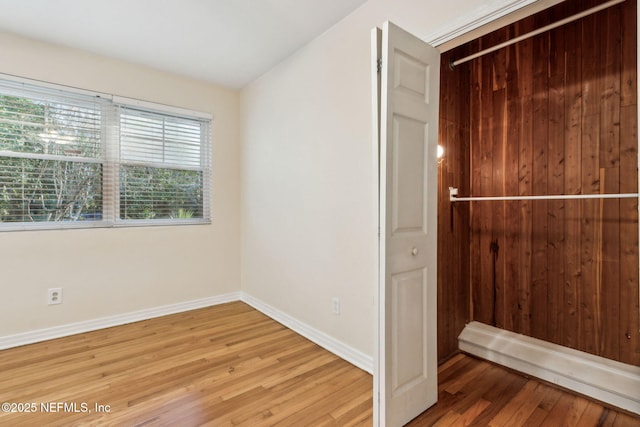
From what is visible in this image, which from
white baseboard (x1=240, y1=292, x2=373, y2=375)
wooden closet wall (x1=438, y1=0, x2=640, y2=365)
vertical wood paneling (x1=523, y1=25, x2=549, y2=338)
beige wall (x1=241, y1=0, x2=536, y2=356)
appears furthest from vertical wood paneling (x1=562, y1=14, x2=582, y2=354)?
white baseboard (x1=240, y1=292, x2=373, y2=375)

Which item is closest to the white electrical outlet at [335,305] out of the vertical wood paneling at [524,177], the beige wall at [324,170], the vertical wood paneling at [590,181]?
the beige wall at [324,170]

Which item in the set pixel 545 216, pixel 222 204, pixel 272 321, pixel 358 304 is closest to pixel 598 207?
pixel 545 216

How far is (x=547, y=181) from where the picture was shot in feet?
7.33

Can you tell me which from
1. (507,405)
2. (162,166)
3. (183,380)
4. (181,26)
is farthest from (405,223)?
(162,166)

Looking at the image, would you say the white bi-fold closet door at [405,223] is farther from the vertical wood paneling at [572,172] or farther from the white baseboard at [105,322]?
the white baseboard at [105,322]

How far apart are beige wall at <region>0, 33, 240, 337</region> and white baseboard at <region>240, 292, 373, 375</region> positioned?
75cm

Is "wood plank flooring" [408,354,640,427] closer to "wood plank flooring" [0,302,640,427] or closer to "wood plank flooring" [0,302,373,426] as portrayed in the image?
"wood plank flooring" [0,302,640,427]

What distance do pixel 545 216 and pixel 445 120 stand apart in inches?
39.8

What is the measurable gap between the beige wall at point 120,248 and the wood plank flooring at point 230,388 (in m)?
0.41

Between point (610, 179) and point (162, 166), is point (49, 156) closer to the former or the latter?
point (162, 166)

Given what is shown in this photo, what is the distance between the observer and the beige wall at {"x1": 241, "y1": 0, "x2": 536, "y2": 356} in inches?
85.8

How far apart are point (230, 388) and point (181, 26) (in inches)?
106

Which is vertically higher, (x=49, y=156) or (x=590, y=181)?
(x=49, y=156)

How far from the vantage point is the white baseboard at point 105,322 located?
2617 millimetres
